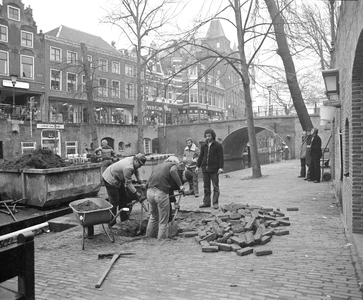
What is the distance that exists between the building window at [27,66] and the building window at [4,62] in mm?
1433

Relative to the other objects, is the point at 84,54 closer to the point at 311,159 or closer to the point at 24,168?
the point at 24,168

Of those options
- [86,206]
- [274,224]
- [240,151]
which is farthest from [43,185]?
[240,151]

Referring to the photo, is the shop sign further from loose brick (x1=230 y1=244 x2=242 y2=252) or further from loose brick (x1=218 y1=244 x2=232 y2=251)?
loose brick (x1=230 y1=244 x2=242 y2=252)

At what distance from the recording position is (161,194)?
19.3 ft

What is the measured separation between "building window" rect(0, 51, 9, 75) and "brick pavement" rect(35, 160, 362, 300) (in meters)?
28.6

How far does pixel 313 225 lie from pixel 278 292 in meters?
3.03

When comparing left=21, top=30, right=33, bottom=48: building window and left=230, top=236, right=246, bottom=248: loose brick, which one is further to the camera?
left=21, top=30, right=33, bottom=48: building window

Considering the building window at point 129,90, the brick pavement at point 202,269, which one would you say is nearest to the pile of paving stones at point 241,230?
the brick pavement at point 202,269

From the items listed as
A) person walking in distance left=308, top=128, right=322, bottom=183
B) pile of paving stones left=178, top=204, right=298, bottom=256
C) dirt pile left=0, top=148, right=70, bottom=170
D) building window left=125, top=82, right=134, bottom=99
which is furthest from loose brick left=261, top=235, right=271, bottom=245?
building window left=125, top=82, right=134, bottom=99

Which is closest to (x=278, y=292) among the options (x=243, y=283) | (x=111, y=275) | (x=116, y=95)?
(x=243, y=283)

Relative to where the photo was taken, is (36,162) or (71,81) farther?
(71,81)

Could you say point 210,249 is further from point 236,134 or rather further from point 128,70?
point 128,70

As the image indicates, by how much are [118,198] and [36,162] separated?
3.39m

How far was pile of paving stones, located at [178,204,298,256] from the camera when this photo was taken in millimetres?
5039
